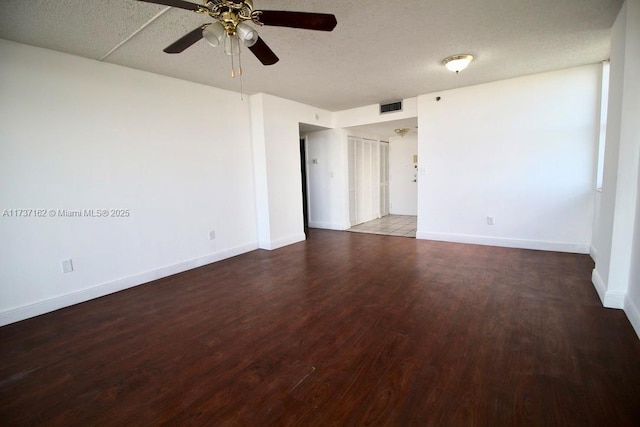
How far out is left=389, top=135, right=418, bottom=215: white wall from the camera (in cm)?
777

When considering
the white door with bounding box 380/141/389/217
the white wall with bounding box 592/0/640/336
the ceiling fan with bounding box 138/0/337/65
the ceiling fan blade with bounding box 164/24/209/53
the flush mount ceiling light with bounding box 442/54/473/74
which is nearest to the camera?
the ceiling fan with bounding box 138/0/337/65

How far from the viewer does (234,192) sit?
183 inches

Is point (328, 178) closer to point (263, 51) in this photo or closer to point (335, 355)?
point (263, 51)

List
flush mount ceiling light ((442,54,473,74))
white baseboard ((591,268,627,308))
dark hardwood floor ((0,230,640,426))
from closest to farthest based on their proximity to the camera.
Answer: dark hardwood floor ((0,230,640,426)), white baseboard ((591,268,627,308)), flush mount ceiling light ((442,54,473,74))

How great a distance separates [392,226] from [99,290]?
17.1 ft

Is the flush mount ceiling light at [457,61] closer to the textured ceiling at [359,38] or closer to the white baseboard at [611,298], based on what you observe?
the textured ceiling at [359,38]

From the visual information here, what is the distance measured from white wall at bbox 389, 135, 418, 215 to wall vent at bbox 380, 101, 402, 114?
2.42 meters

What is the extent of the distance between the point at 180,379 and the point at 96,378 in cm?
57

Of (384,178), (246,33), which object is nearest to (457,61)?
(246,33)

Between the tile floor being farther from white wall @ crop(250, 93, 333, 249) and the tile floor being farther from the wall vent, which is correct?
the wall vent

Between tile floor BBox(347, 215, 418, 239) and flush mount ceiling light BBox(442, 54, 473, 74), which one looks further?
tile floor BBox(347, 215, 418, 239)

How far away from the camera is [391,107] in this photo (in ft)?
17.8

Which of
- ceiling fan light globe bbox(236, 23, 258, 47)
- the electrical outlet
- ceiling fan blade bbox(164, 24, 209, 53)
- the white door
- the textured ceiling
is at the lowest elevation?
the electrical outlet

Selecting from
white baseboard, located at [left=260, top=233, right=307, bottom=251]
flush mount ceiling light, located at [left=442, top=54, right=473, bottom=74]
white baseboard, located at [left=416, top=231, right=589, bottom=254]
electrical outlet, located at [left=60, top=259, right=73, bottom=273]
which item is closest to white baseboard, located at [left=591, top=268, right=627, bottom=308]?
white baseboard, located at [left=416, top=231, right=589, bottom=254]
